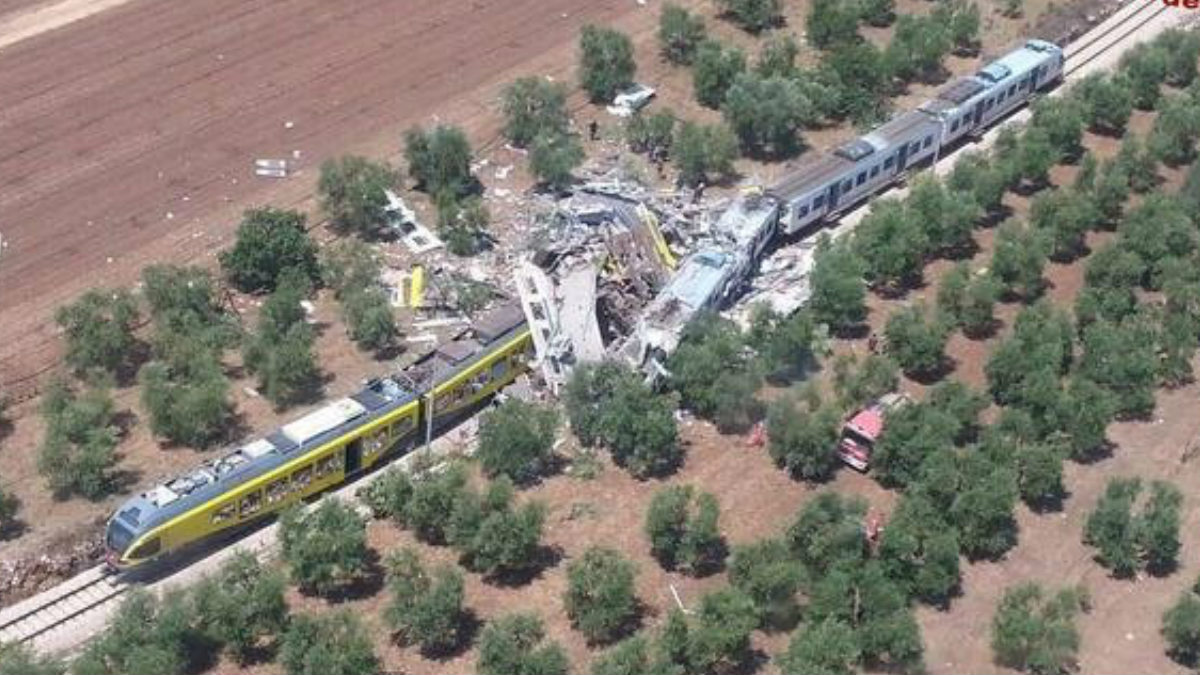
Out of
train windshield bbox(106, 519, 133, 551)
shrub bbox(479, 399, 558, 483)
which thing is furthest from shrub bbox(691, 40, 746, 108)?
train windshield bbox(106, 519, 133, 551)

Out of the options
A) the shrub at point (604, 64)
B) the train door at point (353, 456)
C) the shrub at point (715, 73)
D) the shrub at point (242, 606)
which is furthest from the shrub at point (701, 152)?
the shrub at point (242, 606)

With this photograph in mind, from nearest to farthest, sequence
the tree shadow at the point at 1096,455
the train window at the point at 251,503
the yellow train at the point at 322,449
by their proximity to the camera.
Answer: the yellow train at the point at 322,449, the train window at the point at 251,503, the tree shadow at the point at 1096,455

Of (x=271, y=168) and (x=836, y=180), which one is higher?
(x=271, y=168)

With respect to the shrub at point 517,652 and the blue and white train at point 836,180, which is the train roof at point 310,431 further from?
the shrub at point 517,652

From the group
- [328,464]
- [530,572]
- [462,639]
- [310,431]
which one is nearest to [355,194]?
[310,431]

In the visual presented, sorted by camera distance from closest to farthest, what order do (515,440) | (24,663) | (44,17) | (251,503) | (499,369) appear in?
(24,663)
(251,503)
(515,440)
(499,369)
(44,17)

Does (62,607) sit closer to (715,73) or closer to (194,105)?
(194,105)

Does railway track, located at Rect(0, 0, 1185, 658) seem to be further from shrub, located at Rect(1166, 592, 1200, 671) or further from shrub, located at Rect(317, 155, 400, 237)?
shrub, located at Rect(1166, 592, 1200, 671)

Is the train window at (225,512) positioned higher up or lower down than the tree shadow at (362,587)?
higher up
